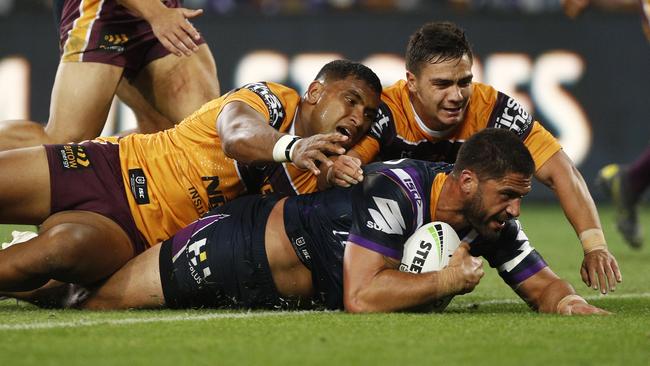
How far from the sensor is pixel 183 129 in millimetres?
6938

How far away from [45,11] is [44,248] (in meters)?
9.50

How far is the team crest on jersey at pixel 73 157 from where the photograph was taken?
6644 mm

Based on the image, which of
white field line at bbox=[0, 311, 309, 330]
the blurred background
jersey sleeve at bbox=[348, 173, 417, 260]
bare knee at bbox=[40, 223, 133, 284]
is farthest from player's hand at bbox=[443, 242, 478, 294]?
the blurred background

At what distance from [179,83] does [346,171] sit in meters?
2.78

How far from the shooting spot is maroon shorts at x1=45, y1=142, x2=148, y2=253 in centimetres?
653

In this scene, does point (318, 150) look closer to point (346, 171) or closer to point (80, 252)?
point (346, 171)

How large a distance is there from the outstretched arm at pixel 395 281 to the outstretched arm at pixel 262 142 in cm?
49

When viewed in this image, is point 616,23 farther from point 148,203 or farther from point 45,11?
point 148,203

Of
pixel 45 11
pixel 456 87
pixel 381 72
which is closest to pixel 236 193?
pixel 456 87

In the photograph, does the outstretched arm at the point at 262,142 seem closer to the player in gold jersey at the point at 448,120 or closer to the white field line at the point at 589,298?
the player in gold jersey at the point at 448,120

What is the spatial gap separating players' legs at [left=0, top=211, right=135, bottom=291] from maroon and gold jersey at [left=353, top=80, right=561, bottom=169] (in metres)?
1.65

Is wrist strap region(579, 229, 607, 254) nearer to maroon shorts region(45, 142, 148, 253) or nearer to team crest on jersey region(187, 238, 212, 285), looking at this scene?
team crest on jersey region(187, 238, 212, 285)

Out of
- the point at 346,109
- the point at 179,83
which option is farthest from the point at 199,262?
the point at 179,83

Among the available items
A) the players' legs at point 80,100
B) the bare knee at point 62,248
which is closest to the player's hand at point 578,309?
the bare knee at point 62,248
